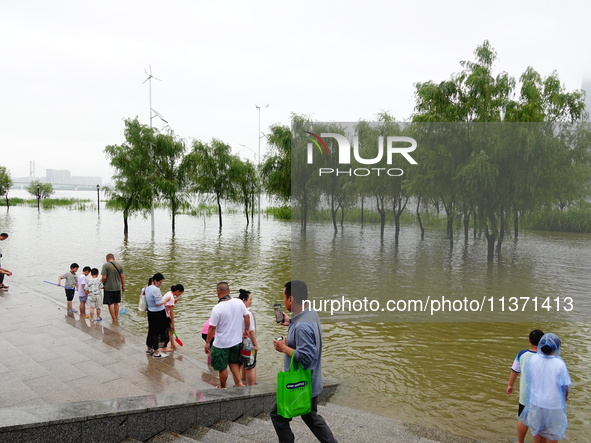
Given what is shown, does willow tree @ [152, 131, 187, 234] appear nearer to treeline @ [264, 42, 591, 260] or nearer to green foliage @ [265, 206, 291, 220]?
treeline @ [264, 42, 591, 260]

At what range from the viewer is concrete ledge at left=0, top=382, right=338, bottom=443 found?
3.67 m

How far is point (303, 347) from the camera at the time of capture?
3635 millimetres

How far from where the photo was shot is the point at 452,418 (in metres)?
6.25

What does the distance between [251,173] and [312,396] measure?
38.2m

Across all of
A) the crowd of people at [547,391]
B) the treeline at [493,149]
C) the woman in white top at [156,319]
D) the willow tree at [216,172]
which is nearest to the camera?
the crowd of people at [547,391]

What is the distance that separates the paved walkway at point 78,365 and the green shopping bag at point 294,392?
308cm

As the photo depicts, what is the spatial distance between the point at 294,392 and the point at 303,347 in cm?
38

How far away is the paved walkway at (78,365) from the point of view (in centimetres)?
582

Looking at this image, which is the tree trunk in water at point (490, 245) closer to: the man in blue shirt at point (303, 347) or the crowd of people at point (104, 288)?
the crowd of people at point (104, 288)

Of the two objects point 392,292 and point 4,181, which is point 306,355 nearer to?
point 392,292

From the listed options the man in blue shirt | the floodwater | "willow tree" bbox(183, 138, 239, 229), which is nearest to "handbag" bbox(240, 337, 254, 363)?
the floodwater

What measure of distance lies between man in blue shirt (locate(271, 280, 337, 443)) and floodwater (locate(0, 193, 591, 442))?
295 cm

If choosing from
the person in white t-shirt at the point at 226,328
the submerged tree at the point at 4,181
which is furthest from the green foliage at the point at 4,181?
the person in white t-shirt at the point at 226,328

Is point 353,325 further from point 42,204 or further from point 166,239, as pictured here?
point 42,204
